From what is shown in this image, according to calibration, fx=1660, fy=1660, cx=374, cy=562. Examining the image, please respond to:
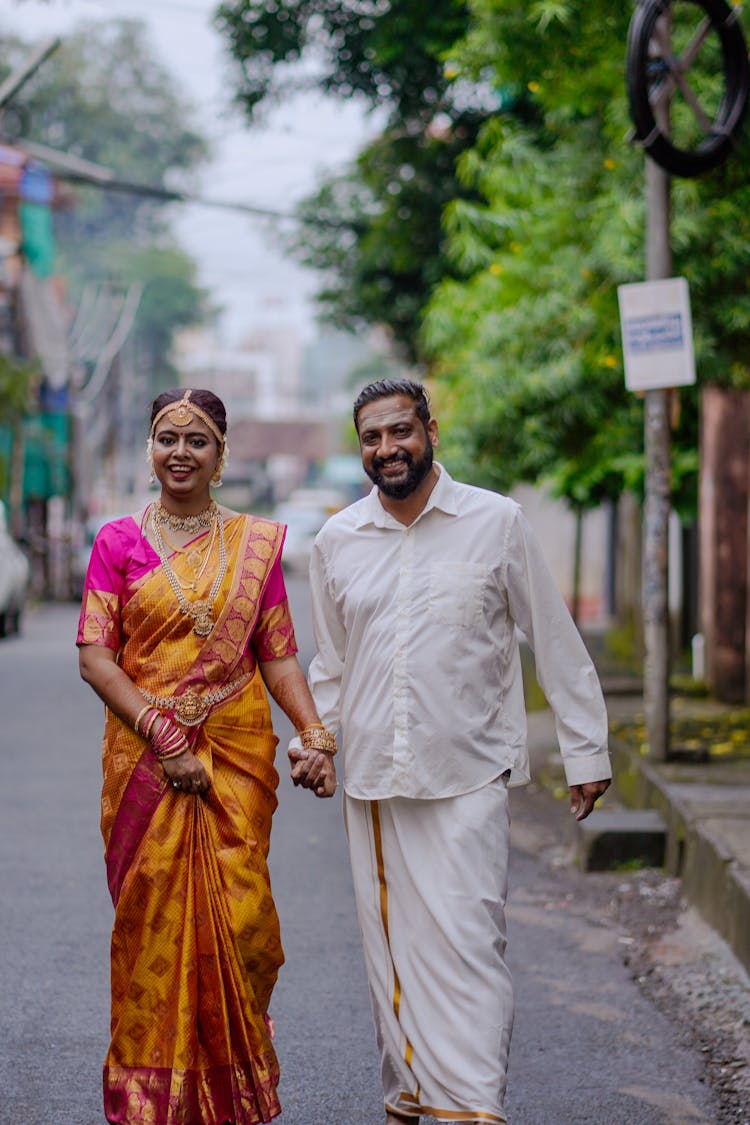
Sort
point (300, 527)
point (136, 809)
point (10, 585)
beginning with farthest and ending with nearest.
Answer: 1. point (300, 527)
2. point (10, 585)
3. point (136, 809)

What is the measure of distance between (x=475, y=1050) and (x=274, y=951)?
56 centimetres

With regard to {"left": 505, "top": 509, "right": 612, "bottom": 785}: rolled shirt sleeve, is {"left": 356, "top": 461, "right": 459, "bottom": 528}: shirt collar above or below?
above

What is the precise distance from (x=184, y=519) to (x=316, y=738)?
64 centimetres

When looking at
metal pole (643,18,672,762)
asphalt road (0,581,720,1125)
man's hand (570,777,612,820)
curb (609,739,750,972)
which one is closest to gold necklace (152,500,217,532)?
man's hand (570,777,612,820)

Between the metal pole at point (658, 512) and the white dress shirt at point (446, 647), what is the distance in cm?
452

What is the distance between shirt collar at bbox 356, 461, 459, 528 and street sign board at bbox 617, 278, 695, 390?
4338mm

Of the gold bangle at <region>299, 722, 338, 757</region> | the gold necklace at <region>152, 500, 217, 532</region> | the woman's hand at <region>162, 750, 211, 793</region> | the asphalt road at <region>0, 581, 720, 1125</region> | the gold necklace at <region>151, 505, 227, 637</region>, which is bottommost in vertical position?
the asphalt road at <region>0, 581, 720, 1125</region>

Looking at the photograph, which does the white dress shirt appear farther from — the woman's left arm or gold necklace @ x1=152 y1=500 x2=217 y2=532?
gold necklace @ x1=152 y1=500 x2=217 y2=532

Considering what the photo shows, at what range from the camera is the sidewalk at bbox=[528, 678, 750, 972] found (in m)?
6.20

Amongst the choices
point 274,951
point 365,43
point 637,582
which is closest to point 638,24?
point 274,951

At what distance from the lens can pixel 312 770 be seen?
13.2ft

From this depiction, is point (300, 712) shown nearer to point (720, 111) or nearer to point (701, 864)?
point (701, 864)

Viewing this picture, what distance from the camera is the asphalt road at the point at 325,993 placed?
459 centimetres

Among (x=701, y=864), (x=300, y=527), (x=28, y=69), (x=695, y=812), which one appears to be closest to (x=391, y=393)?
(x=701, y=864)
